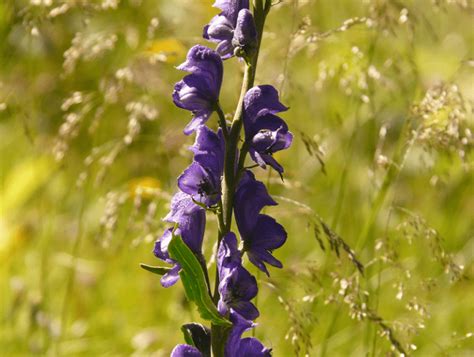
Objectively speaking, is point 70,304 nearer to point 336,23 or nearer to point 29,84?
point 29,84

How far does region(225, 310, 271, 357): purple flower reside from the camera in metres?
1.64

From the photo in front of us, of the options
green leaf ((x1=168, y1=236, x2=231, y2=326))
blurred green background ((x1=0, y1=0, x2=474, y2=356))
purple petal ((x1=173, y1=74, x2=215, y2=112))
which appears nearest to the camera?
green leaf ((x1=168, y1=236, x2=231, y2=326))

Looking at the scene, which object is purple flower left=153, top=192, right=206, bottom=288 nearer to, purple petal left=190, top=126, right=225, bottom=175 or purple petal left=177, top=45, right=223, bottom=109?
purple petal left=190, top=126, right=225, bottom=175

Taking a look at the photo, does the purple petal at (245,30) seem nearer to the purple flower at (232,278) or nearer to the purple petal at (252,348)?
the purple flower at (232,278)

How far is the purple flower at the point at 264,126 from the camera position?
1640 mm

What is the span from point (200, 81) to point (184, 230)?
1.00 ft

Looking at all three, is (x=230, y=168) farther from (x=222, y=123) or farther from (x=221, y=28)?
(x=221, y=28)

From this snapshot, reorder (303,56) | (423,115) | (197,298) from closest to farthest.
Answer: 1. (197,298)
2. (423,115)
3. (303,56)

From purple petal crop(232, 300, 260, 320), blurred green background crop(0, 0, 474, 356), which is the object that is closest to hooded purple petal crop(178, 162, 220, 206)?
purple petal crop(232, 300, 260, 320)

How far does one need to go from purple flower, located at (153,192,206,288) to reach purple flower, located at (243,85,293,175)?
171 millimetres

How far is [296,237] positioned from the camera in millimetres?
3791

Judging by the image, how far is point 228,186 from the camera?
167 centimetres

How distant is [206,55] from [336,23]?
3741 millimetres

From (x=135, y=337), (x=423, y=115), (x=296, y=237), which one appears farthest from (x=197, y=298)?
(x=296, y=237)
